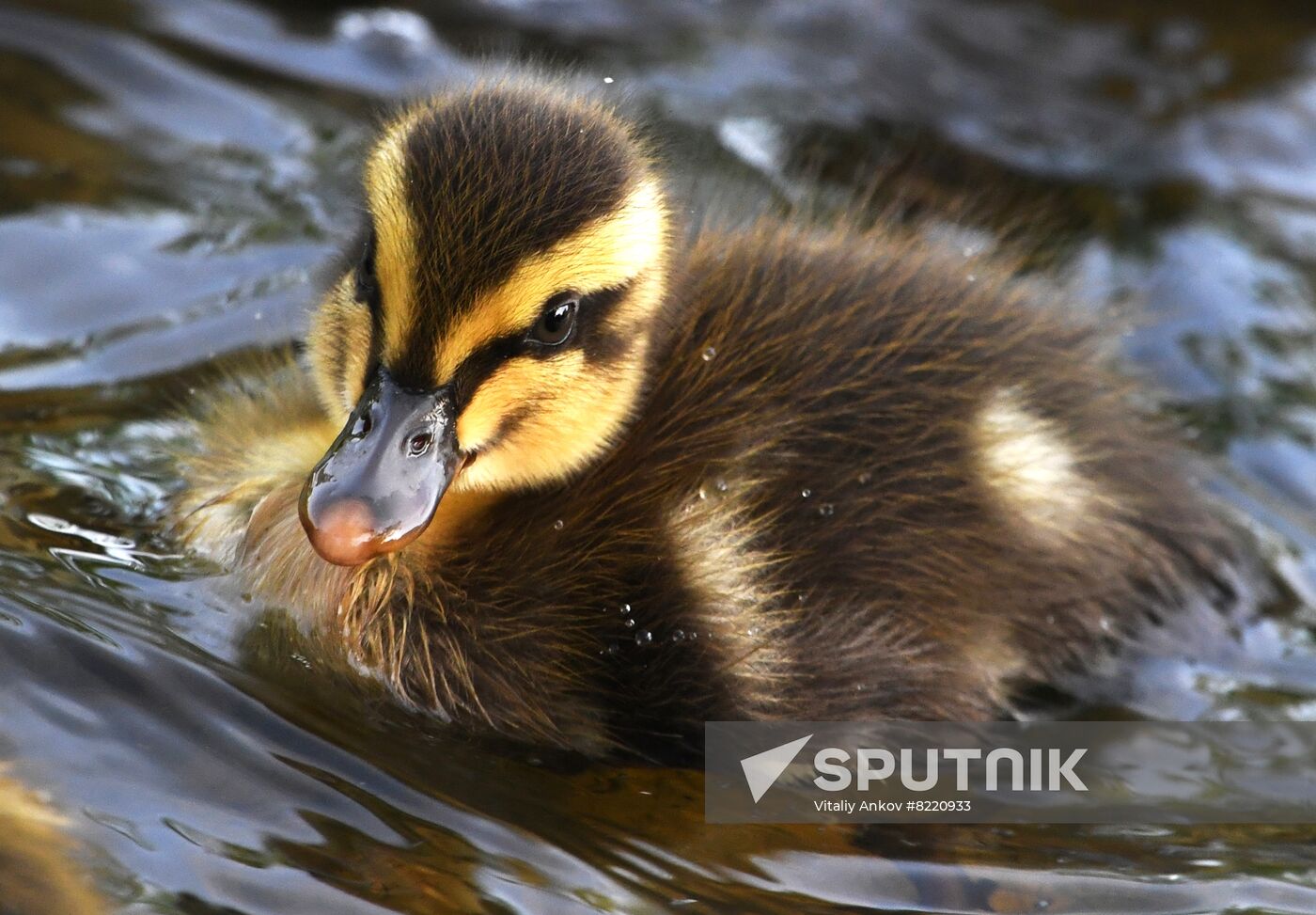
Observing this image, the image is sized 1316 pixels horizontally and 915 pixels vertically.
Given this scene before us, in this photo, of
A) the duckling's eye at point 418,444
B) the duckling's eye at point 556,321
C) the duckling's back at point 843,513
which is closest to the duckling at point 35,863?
the duckling's eye at point 418,444

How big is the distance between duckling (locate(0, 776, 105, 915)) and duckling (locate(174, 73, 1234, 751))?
0.52m

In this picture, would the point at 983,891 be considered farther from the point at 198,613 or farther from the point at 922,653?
the point at 198,613

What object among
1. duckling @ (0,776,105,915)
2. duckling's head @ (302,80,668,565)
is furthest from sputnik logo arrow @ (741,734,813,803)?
duckling @ (0,776,105,915)

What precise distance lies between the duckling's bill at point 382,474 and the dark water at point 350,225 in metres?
0.29

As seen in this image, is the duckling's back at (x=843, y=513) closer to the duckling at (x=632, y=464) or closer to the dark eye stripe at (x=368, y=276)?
the duckling at (x=632, y=464)

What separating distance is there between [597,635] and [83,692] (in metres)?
0.76

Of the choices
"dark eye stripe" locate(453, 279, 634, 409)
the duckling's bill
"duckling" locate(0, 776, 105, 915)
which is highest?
"dark eye stripe" locate(453, 279, 634, 409)

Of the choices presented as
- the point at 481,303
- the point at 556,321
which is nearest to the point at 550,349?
the point at 556,321

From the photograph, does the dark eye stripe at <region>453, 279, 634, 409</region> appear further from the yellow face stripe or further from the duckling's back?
the duckling's back

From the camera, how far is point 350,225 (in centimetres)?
333

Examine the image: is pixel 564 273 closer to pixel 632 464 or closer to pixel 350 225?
pixel 632 464

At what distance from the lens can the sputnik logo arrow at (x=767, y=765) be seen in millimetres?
2781

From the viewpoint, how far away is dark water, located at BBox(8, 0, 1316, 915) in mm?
2371

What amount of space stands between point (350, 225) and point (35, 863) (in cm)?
153
